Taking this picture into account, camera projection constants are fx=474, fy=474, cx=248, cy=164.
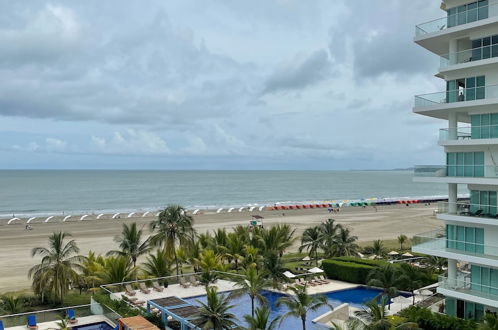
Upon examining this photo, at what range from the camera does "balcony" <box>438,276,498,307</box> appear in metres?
26.6

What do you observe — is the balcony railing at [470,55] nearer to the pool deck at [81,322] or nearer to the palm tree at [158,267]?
the palm tree at [158,267]

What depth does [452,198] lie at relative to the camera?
2961cm

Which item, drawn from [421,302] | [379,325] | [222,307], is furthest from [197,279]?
[379,325]

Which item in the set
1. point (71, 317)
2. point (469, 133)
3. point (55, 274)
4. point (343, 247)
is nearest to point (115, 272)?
point (55, 274)

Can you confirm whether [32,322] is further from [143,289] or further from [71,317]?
[143,289]

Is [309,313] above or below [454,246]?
below

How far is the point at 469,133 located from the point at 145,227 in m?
62.5

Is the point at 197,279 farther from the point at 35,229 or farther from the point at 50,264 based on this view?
the point at 35,229

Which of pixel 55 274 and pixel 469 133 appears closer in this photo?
pixel 469 133

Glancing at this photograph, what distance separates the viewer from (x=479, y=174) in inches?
1101

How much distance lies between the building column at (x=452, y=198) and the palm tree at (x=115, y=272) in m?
24.4

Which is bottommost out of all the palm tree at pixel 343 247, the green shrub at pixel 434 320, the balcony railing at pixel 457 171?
the green shrub at pixel 434 320

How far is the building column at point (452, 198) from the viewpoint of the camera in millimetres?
29103

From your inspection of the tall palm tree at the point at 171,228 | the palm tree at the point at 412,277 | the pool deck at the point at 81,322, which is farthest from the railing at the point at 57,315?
the palm tree at the point at 412,277
